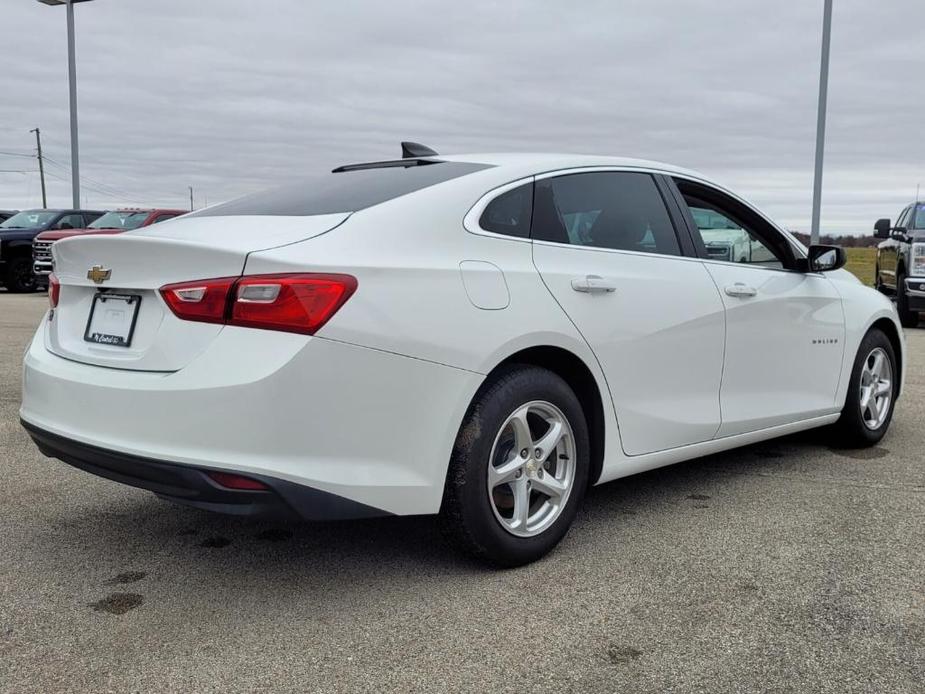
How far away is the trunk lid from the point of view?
2848mm

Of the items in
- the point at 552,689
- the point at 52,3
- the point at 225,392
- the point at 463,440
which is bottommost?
the point at 552,689

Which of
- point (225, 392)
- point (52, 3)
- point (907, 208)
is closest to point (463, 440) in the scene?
point (225, 392)

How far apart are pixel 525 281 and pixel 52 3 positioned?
2373 cm

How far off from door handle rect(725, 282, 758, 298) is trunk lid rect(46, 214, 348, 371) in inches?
77.1

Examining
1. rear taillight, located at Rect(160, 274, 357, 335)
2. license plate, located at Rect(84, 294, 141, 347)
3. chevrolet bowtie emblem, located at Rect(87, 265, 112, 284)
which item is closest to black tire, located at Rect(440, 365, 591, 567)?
rear taillight, located at Rect(160, 274, 357, 335)

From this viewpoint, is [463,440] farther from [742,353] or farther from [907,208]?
[907,208]

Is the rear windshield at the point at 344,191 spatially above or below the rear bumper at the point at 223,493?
above

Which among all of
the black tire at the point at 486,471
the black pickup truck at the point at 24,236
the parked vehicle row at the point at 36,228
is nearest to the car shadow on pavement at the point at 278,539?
the black tire at the point at 486,471

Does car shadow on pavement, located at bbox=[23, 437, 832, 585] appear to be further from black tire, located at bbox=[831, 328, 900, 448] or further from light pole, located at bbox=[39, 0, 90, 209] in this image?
light pole, located at bbox=[39, 0, 90, 209]

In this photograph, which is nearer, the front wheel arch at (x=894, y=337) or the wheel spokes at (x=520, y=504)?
the wheel spokes at (x=520, y=504)

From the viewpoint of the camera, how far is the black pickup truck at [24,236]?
1877 cm

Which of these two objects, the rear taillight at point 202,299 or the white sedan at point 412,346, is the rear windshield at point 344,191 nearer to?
the white sedan at point 412,346

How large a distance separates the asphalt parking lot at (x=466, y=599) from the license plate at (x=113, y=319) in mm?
850

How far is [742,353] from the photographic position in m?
4.28
